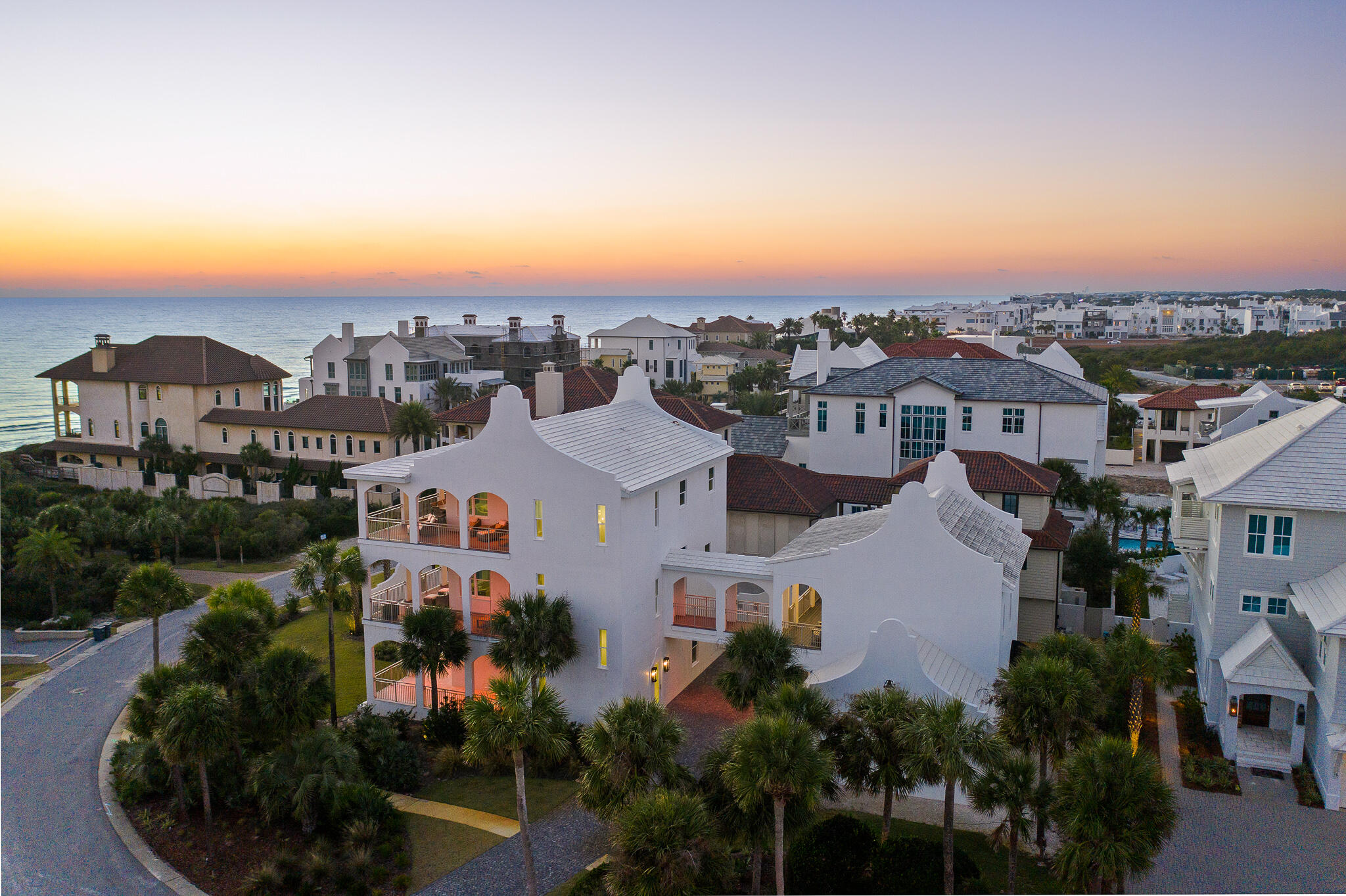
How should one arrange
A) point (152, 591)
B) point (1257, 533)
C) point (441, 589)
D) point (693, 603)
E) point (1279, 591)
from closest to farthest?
point (1279, 591) < point (1257, 533) < point (152, 591) < point (693, 603) < point (441, 589)

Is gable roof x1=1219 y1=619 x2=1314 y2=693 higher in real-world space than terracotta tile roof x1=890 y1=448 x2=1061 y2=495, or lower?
lower

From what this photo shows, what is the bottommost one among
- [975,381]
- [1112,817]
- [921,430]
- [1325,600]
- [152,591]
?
[1112,817]

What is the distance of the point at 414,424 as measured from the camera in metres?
56.9

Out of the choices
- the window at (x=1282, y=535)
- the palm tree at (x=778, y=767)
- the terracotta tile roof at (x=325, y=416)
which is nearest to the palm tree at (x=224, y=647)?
the palm tree at (x=778, y=767)

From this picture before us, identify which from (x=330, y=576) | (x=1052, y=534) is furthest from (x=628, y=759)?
(x=1052, y=534)

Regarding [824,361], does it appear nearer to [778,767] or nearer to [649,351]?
[778,767]

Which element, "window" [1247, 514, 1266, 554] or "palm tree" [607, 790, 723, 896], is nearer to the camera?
"palm tree" [607, 790, 723, 896]

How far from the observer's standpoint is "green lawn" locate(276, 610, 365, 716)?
98.1ft

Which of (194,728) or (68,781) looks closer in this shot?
(194,728)

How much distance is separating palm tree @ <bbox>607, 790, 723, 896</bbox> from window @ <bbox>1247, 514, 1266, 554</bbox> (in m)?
17.0

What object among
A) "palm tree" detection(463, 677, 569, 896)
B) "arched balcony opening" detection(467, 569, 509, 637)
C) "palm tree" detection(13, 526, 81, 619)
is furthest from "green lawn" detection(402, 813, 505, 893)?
"palm tree" detection(13, 526, 81, 619)

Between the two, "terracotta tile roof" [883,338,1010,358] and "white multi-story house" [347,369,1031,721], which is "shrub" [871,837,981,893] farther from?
"terracotta tile roof" [883,338,1010,358]

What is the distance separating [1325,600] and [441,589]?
25.1 meters

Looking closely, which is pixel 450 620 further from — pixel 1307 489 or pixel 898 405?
pixel 898 405
